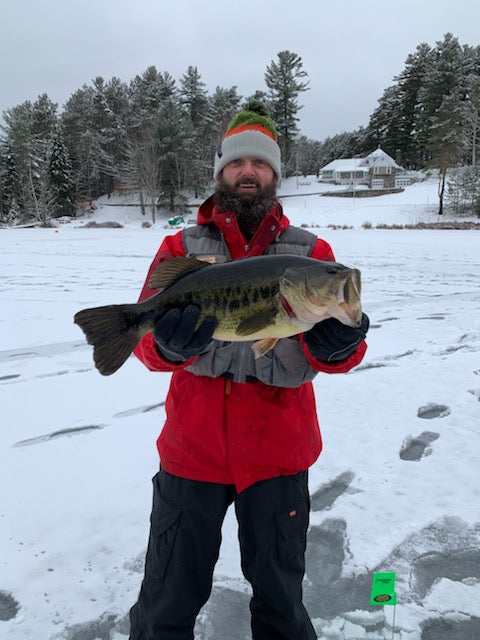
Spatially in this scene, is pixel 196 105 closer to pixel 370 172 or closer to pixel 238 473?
pixel 370 172

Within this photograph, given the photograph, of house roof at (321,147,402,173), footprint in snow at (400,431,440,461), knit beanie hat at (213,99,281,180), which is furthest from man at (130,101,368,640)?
house roof at (321,147,402,173)

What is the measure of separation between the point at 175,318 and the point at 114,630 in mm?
1554

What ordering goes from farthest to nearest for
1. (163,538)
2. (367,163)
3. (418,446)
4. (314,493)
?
1. (367,163)
2. (418,446)
3. (314,493)
4. (163,538)

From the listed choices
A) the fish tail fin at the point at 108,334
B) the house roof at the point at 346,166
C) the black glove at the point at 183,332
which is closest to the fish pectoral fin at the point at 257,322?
the black glove at the point at 183,332

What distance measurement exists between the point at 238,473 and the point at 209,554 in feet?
1.30

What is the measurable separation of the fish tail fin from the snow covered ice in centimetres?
133

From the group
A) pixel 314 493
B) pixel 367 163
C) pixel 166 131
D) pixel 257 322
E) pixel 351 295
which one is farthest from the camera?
pixel 367 163

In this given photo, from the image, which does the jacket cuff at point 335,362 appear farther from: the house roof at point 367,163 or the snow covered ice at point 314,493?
the house roof at point 367,163

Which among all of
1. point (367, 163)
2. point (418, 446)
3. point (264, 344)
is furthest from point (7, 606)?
point (367, 163)

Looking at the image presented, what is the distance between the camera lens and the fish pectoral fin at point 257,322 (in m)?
1.72

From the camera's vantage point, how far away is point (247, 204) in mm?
2201

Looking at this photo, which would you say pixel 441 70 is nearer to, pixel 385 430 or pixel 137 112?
pixel 137 112

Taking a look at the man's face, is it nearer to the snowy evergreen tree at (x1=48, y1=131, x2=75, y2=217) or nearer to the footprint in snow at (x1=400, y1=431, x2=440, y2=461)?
the footprint in snow at (x1=400, y1=431, x2=440, y2=461)

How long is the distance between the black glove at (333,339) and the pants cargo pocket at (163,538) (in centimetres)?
90
